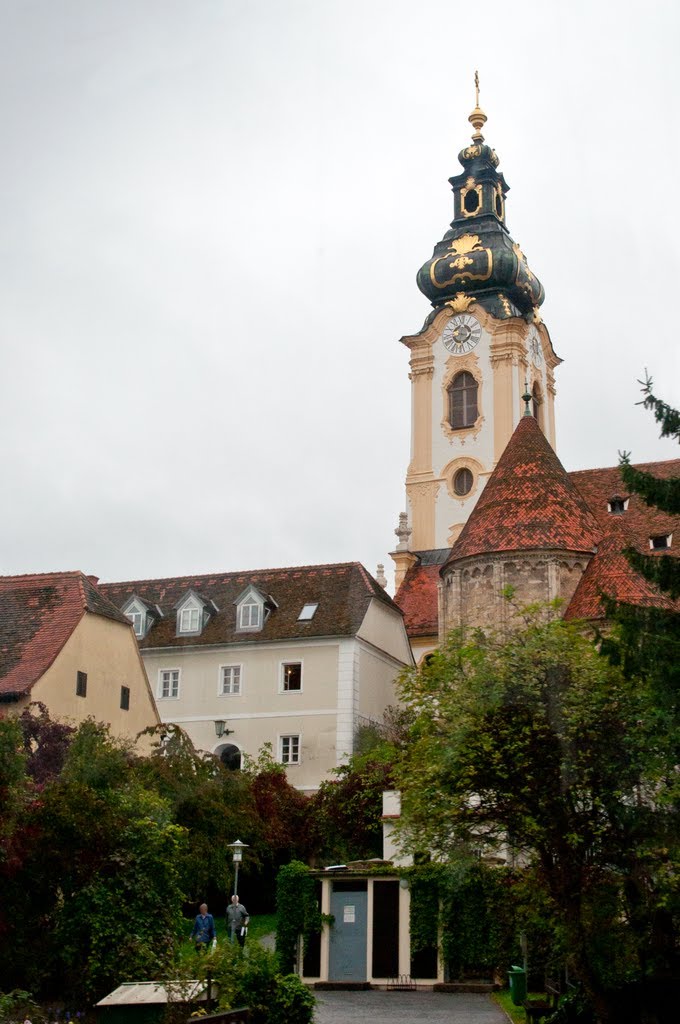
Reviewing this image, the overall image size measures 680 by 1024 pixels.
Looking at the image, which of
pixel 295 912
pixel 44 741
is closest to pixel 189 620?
pixel 44 741

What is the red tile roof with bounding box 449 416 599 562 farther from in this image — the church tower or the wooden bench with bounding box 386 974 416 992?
the church tower

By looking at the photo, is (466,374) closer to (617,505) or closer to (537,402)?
(537,402)

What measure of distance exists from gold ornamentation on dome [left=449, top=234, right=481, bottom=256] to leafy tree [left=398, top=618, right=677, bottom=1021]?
5809cm

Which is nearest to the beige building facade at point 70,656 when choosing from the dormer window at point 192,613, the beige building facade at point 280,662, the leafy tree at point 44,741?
the leafy tree at point 44,741

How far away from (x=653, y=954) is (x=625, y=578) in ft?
62.5

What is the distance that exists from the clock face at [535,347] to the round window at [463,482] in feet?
26.4

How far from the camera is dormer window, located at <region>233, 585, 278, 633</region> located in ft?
166

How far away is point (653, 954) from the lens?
20516 mm

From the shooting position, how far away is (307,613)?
164ft

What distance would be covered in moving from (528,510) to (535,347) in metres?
36.2

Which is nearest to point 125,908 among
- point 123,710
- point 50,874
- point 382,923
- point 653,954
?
point 50,874

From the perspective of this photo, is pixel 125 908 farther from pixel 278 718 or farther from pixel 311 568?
pixel 311 568

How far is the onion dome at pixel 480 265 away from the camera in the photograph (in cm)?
7731

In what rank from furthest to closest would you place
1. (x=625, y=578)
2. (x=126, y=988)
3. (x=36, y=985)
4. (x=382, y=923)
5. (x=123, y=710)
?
(x=123, y=710), (x=625, y=578), (x=382, y=923), (x=36, y=985), (x=126, y=988)
